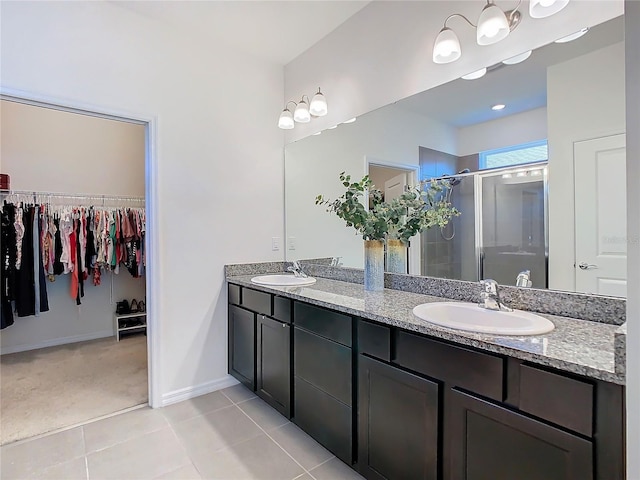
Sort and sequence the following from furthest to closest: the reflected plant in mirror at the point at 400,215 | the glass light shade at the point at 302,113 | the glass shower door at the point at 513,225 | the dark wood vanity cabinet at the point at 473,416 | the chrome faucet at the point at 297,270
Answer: the chrome faucet at the point at 297,270, the glass light shade at the point at 302,113, the reflected plant in mirror at the point at 400,215, the glass shower door at the point at 513,225, the dark wood vanity cabinet at the point at 473,416

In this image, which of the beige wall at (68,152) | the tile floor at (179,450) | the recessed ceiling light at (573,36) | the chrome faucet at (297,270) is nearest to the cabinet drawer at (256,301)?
the chrome faucet at (297,270)

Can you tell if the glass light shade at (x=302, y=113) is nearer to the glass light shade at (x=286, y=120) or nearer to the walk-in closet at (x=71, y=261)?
the glass light shade at (x=286, y=120)

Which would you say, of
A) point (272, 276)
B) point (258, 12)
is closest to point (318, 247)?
point (272, 276)

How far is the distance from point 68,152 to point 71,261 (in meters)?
1.23

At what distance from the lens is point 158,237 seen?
7.96 feet

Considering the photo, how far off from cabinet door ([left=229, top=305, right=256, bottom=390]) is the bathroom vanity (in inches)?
11.2

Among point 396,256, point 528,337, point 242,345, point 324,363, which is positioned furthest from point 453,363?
point 242,345

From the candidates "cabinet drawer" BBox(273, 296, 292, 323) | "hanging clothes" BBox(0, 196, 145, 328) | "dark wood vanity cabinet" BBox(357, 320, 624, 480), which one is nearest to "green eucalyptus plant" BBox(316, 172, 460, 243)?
"cabinet drawer" BBox(273, 296, 292, 323)

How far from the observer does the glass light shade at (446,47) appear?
67.8 inches

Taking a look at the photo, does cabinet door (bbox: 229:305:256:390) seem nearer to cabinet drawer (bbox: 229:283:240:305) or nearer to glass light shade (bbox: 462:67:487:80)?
cabinet drawer (bbox: 229:283:240:305)

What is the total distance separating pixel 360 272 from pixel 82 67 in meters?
2.23

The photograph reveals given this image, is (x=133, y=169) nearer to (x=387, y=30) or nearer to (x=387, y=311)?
(x=387, y=30)

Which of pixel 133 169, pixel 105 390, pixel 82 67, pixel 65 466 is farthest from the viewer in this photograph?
pixel 133 169

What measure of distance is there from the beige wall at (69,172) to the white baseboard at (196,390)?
2.10 metres
